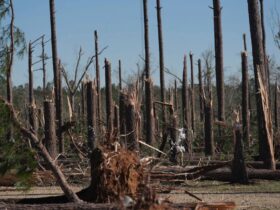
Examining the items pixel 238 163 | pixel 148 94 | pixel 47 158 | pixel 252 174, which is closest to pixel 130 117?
pixel 238 163

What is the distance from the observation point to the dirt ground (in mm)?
11503

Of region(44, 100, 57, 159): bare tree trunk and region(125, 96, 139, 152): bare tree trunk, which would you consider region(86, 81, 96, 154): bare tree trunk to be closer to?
region(44, 100, 57, 159): bare tree trunk

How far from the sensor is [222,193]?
13133 mm

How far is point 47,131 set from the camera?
17781mm

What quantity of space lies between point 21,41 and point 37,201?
8.36 feet

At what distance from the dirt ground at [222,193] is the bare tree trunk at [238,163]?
280 mm

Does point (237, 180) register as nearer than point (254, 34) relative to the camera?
Yes

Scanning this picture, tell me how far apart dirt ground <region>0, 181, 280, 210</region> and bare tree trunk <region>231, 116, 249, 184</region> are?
28 cm

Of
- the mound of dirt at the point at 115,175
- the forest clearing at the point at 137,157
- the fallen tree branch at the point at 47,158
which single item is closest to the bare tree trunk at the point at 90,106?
the forest clearing at the point at 137,157

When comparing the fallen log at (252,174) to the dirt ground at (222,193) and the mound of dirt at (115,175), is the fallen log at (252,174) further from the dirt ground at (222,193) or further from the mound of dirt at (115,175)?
the mound of dirt at (115,175)

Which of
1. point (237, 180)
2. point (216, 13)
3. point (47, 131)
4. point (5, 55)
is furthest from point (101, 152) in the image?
point (216, 13)

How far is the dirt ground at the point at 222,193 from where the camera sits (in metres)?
11.5

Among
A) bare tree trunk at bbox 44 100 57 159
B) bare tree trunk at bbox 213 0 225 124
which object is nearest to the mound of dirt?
bare tree trunk at bbox 44 100 57 159

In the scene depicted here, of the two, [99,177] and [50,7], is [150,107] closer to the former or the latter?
[50,7]
